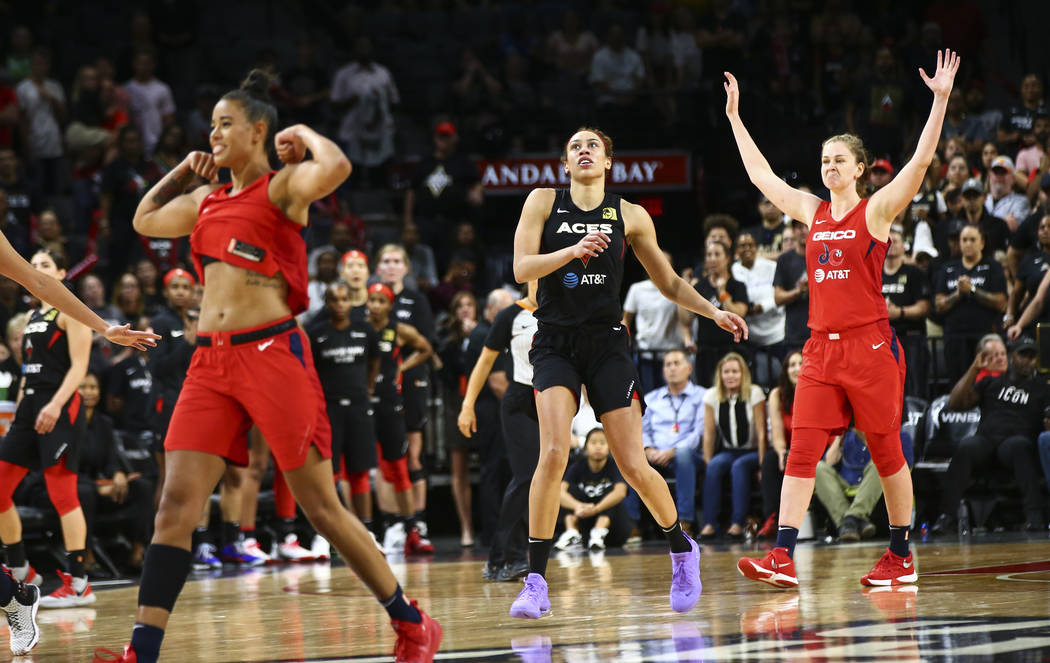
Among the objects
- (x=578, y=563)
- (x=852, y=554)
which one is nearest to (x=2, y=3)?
(x=578, y=563)

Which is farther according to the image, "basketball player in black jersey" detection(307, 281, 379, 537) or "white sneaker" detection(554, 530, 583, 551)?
"basketball player in black jersey" detection(307, 281, 379, 537)

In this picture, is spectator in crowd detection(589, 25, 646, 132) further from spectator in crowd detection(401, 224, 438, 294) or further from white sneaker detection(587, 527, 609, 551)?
white sneaker detection(587, 527, 609, 551)

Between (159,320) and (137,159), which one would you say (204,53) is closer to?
(137,159)

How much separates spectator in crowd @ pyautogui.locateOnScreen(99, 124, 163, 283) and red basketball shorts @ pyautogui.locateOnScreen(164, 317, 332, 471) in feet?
33.3

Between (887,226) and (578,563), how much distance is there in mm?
3676

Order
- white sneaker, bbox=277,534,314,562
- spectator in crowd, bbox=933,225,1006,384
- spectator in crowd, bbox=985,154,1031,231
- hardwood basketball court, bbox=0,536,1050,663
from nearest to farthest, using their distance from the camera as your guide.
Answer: hardwood basketball court, bbox=0,536,1050,663 → white sneaker, bbox=277,534,314,562 → spectator in crowd, bbox=933,225,1006,384 → spectator in crowd, bbox=985,154,1031,231

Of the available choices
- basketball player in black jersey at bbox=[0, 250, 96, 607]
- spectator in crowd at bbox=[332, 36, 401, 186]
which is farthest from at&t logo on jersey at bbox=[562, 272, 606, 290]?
spectator in crowd at bbox=[332, 36, 401, 186]

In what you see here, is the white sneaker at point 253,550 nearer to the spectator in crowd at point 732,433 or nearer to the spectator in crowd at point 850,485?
the spectator in crowd at point 732,433

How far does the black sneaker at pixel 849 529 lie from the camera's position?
410 inches

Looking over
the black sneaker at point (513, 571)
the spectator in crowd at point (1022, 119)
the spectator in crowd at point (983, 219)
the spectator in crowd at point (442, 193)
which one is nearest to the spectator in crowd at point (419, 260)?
the spectator in crowd at point (442, 193)

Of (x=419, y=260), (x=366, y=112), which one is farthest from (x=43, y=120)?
(x=419, y=260)

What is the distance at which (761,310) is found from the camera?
12133 millimetres

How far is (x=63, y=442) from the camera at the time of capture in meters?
8.56

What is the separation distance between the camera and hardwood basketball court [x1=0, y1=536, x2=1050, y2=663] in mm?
5051
